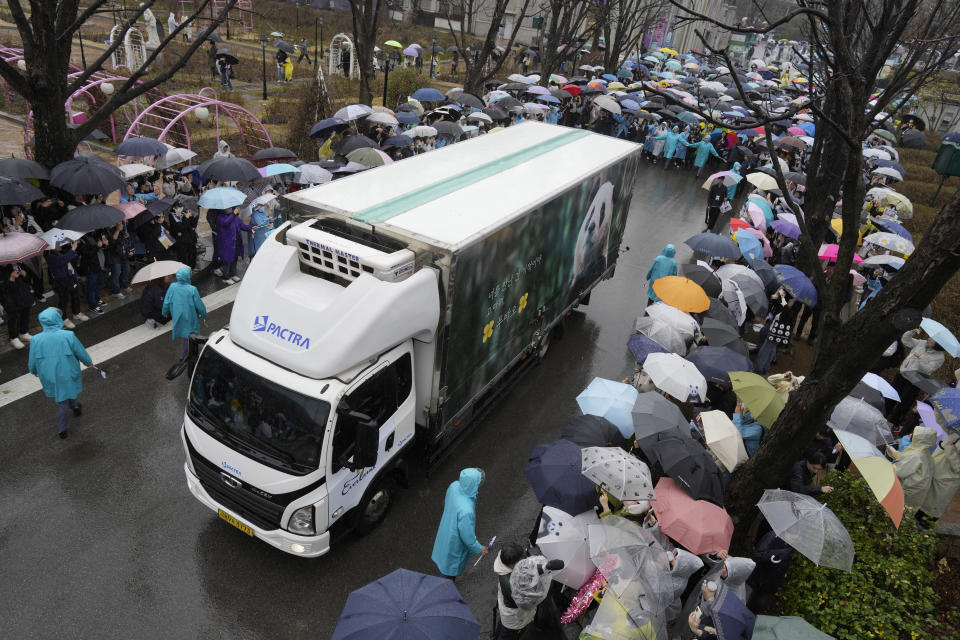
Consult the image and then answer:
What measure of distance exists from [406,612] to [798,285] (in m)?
8.67

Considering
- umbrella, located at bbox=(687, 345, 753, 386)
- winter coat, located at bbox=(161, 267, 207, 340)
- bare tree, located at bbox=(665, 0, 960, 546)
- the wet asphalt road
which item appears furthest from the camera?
winter coat, located at bbox=(161, 267, 207, 340)

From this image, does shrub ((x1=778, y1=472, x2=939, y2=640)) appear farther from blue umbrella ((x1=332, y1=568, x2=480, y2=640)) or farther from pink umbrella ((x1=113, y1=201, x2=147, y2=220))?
pink umbrella ((x1=113, y1=201, x2=147, y2=220))

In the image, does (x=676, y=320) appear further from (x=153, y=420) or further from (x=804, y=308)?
(x=153, y=420)

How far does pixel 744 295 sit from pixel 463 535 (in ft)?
22.8

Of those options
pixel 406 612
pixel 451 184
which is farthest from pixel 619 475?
pixel 451 184

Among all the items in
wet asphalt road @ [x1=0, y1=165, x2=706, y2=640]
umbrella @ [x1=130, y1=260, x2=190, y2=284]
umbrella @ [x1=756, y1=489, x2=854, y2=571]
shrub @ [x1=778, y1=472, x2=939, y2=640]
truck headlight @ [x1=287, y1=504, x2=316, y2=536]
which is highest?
umbrella @ [x1=756, y1=489, x2=854, y2=571]

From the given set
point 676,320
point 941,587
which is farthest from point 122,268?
point 941,587

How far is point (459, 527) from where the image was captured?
19.2ft

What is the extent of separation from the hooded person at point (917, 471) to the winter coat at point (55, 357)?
9957 millimetres

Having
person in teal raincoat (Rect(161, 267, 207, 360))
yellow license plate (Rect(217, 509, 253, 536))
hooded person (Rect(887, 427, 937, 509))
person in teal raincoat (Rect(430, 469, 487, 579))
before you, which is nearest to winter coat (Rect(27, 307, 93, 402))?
person in teal raincoat (Rect(161, 267, 207, 360))

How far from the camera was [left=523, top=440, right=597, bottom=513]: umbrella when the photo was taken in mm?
6164

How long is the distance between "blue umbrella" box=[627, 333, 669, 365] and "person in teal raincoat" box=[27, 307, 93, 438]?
24.0 ft

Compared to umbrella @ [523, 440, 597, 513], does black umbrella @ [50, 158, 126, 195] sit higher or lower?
higher

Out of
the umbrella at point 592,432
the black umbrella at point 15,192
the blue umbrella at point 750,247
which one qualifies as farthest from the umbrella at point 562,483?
the black umbrella at point 15,192
